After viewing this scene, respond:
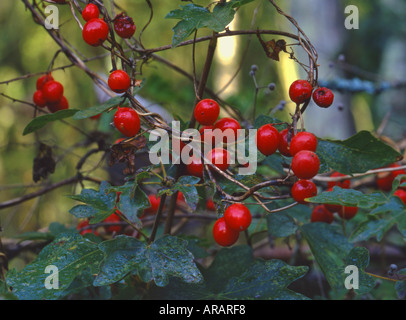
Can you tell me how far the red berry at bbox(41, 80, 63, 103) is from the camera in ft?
2.80

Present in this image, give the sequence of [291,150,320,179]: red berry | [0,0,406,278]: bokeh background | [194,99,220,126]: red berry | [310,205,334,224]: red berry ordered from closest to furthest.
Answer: [291,150,320,179]: red berry → [194,99,220,126]: red berry → [310,205,334,224]: red berry → [0,0,406,278]: bokeh background

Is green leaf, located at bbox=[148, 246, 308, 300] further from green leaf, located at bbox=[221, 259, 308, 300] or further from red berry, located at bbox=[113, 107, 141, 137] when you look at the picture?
red berry, located at bbox=[113, 107, 141, 137]

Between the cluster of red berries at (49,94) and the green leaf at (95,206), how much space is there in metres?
0.34

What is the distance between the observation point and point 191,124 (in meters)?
0.69

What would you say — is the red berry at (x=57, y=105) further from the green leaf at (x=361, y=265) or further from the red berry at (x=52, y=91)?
the green leaf at (x=361, y=265)

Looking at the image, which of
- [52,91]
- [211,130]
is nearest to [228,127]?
[211,130]

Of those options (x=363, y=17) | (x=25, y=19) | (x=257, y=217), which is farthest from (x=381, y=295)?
(x=363, y=17)

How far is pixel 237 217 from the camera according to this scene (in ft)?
1.73

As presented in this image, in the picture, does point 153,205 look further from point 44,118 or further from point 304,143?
point 304,143

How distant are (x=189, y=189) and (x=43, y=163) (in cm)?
49

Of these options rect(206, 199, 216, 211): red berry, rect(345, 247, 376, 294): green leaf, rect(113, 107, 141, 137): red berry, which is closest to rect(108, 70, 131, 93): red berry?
rect(113, 107, 141, 137): red berry

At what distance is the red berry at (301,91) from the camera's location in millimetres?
539

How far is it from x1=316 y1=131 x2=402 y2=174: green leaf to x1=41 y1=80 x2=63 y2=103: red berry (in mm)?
581
